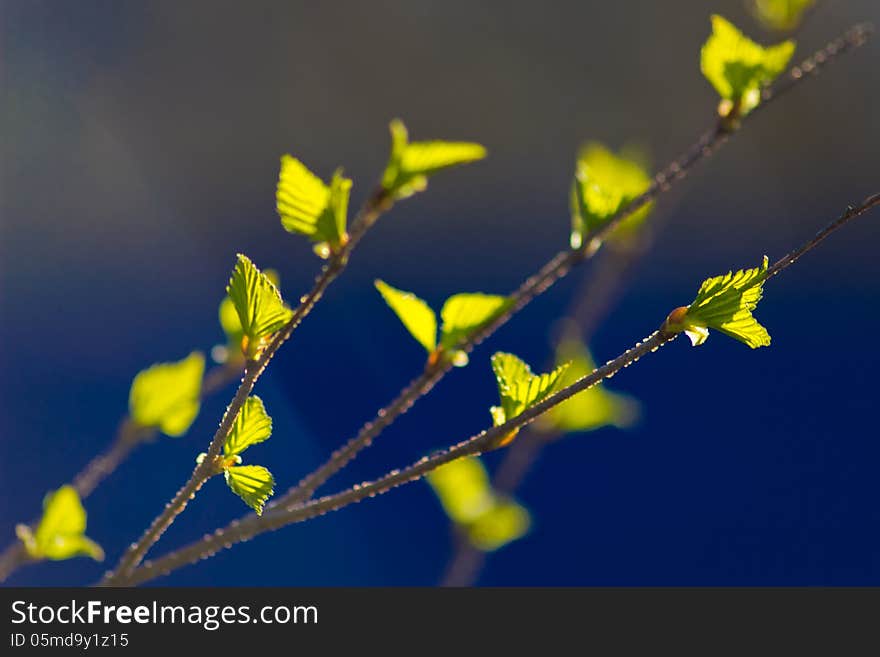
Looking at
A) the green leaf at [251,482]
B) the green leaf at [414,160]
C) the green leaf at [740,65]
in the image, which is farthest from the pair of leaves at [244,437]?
the green leaf at [740,65]

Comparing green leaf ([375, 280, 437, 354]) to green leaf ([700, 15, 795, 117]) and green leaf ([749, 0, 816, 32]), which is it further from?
green leaf ([749, 0, 816, 32])

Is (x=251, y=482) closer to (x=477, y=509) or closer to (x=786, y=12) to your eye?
(x=477, y=509)

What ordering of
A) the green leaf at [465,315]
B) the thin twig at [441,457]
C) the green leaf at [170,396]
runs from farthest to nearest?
the green leaf at [170,396], the green leaf at [465,315], the thin twig at [441,457]

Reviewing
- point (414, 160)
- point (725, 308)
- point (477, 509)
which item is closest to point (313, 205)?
point (414, 160)

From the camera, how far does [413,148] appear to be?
346 millimetres

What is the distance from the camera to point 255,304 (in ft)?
1.04

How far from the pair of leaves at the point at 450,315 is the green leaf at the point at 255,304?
0.07m

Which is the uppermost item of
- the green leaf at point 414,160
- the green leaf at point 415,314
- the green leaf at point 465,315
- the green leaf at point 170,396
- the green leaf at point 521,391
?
the green leaf at point 170,396

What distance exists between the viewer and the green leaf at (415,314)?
15.0 inches

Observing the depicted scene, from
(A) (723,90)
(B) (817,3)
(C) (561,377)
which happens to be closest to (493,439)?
(C) (561,377)

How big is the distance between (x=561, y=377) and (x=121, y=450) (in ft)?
1.01

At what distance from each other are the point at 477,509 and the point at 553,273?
0.93 feet

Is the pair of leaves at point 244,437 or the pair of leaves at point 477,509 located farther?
the pair of leaves at point 477,509

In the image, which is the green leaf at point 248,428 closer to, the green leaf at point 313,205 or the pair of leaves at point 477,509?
the green leaf at point 313,205
